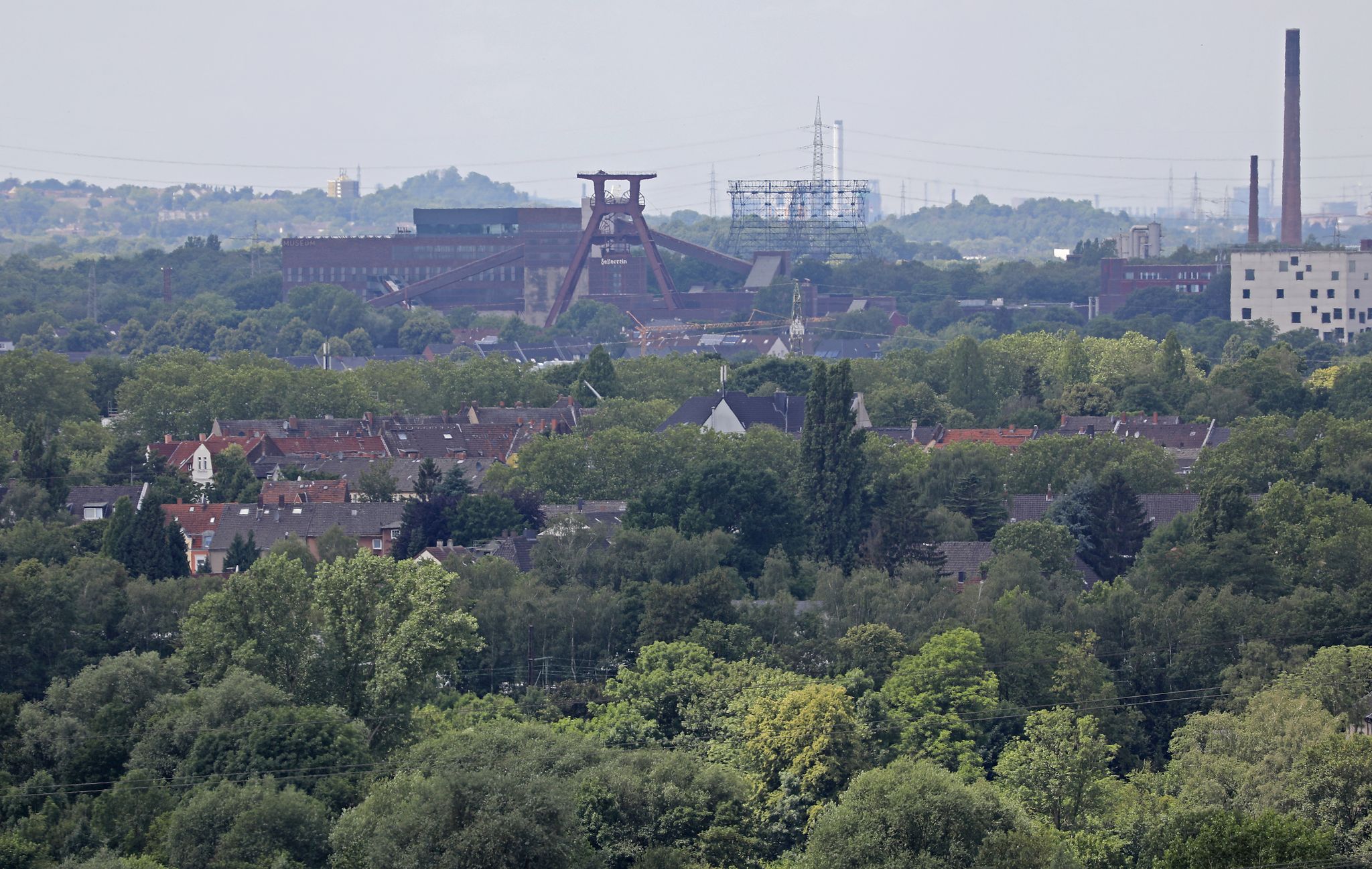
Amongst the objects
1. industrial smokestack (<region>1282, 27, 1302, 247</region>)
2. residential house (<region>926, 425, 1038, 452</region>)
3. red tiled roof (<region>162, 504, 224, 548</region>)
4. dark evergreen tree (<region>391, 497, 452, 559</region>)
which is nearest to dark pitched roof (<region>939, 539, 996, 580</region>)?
dark evergreen tree (<region>391, 497, 452, 559</region>)

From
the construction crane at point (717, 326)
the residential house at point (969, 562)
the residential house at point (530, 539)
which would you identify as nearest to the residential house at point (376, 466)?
the residential house at point (530, 539)

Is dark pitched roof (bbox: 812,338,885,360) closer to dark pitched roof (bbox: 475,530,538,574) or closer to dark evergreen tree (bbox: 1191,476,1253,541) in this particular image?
dark pitched roof (bbox: 475,530,538,574)

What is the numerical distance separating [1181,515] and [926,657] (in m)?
18.0

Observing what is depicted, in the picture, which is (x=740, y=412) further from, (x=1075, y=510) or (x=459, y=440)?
(x=1075, y=510)

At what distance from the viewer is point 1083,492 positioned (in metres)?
61.1

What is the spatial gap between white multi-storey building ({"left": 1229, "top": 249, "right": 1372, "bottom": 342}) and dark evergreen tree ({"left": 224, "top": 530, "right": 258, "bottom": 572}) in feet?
311

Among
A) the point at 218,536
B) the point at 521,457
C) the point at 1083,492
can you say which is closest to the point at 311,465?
the point at 521,457

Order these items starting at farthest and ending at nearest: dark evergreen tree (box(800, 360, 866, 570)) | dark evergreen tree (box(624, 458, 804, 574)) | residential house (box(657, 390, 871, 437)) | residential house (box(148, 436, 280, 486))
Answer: residential house (box(657, 390, 871, 437)) < residential house (box(148, 436, 280, 486)) < dark evergreen tree (box(800, 360, 866, 570)) < dark evergreen tree (box(624, 458, 804, 574))

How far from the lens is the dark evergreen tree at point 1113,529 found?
57969 mm

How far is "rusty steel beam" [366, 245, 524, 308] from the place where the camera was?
6476 inches

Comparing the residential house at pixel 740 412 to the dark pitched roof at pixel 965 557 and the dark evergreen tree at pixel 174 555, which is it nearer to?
the dark pitched roof at pixel 965 557

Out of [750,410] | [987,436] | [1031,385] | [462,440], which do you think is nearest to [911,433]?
[987,436]

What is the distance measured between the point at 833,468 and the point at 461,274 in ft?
361

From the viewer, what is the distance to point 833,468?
2375 inches
